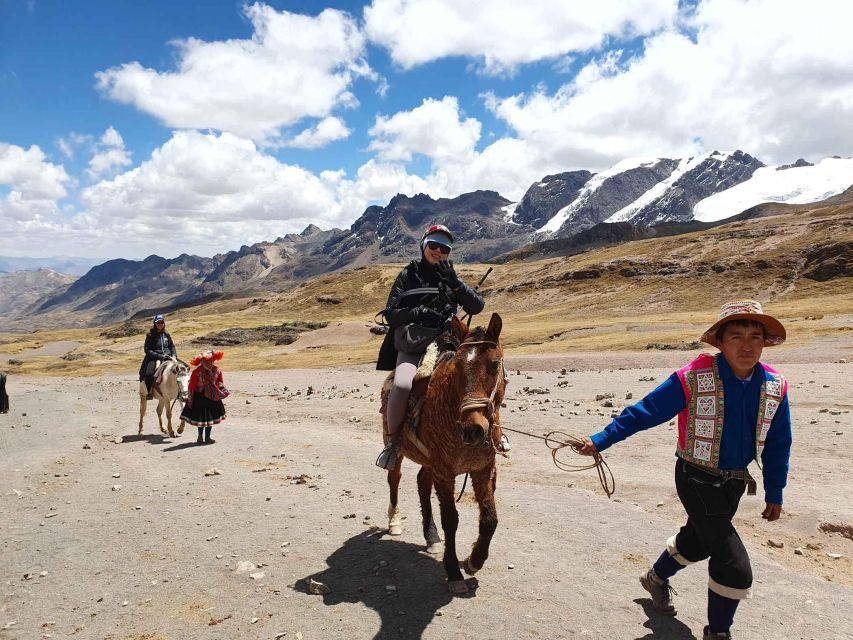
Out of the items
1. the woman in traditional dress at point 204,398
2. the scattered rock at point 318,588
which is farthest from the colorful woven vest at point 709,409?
the woman in traditional dress at point 204,398

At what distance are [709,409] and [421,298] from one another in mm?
3622

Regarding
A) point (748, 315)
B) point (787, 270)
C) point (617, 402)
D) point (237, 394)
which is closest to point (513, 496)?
point (748, 315)

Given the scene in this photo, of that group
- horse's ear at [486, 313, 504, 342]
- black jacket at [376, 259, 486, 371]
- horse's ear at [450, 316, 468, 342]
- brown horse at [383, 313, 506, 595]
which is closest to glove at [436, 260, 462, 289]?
black jacket at [376, 259, 486, 371]

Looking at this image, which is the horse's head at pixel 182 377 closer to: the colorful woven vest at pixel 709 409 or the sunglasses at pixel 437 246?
the sunglasses at pixel 437 246

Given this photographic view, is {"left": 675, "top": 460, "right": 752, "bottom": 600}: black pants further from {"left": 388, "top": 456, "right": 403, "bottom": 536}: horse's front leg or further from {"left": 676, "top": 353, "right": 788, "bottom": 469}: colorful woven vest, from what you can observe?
{"left": 388, "top": 456, "right": 403, "bottom": 536}: horse's front leg

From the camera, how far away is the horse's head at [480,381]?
498 centimetres

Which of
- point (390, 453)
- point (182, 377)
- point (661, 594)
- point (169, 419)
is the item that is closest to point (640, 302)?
point (182, 377)

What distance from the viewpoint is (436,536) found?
7.39m

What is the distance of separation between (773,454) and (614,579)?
265 centimetres

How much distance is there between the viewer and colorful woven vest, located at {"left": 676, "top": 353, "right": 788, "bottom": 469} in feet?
14.9

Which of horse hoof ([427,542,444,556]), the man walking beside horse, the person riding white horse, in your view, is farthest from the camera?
the person riding white horse

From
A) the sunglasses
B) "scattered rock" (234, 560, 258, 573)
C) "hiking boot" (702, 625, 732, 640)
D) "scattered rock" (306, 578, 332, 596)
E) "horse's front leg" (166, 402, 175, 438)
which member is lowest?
"horse's front leg" (166, 402, 175, 438)

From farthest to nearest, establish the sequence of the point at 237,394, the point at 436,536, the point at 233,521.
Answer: the point at 237,394 → the point at 233,521 → the point at 436,536

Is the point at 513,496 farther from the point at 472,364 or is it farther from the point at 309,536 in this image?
the point at 472,364
